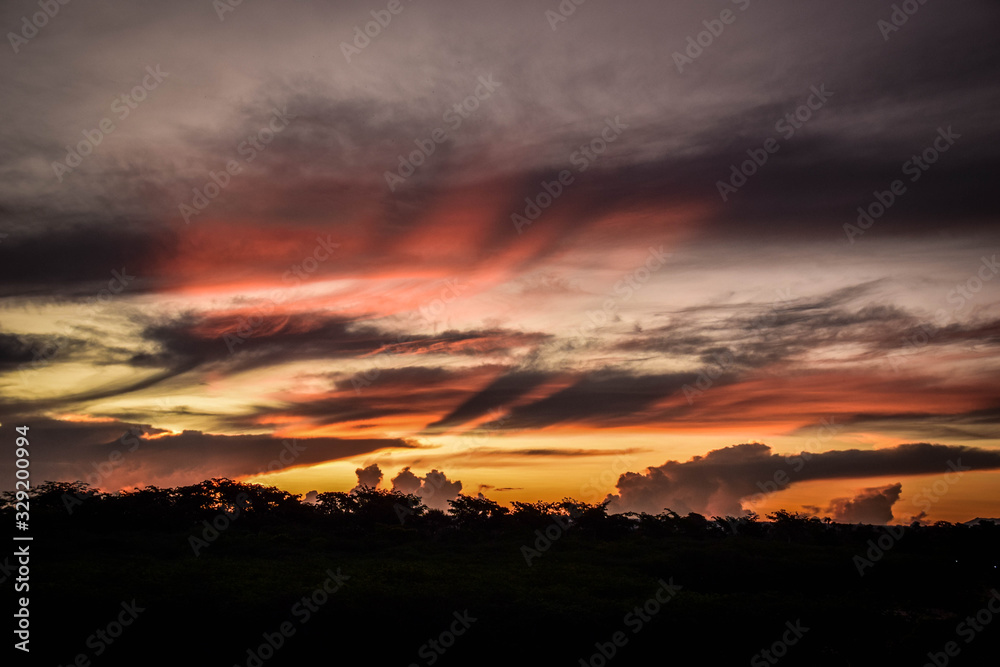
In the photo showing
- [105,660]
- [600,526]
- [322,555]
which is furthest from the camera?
[600,526]

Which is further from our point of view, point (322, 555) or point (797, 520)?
point (797, 520)

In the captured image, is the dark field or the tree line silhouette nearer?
the dark field

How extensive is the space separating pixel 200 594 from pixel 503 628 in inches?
414

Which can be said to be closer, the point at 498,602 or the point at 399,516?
the point at 498,602

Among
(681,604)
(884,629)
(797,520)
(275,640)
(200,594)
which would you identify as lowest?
(797,520)

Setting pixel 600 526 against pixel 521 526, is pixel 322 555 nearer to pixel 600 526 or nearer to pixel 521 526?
pixel 521 526

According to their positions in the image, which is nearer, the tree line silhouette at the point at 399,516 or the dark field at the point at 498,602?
the dark field at the point at 498,602

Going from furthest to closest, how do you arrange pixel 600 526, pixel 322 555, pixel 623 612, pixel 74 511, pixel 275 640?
pixel 600 526, pixel 74 511, pixel 322 555, pixel 623 612, pixel 275 640

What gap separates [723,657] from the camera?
21.4m

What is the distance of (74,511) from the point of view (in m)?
41.7

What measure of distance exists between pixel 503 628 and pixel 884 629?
12.7 meters

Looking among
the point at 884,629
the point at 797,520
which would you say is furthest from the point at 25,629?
the point at 797,520

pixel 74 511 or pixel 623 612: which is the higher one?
pixel 74 511

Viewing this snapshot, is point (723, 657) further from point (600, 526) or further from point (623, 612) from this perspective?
point (600, 526)
